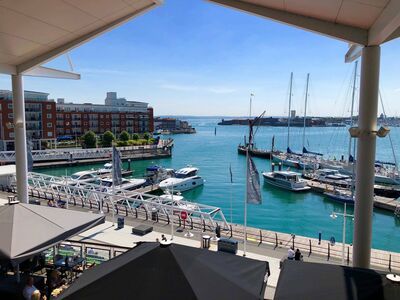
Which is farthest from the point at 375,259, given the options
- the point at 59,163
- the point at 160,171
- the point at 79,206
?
the point at 59,163

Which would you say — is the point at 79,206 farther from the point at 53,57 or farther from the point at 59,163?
the point at 59,163

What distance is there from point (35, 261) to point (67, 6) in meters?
7.05

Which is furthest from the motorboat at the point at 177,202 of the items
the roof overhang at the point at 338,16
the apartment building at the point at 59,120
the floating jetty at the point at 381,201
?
the apartment building at the point at 59,120

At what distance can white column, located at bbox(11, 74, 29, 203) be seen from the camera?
11.6m

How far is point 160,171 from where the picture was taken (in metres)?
47.3

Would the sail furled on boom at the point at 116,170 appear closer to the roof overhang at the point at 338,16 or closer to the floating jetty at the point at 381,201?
the roof overhang at the point at 338,16

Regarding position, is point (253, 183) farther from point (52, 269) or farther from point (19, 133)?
point (19, 133)

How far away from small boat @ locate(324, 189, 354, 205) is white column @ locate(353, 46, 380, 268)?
30.7 meters

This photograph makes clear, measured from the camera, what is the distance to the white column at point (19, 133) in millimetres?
11578

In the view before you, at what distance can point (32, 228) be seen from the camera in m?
7.32

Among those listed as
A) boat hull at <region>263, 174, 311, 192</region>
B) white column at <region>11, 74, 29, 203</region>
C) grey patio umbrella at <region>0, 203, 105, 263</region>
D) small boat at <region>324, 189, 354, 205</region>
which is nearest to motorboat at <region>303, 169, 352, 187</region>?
boat hull at <region>263, 174, 311, 192</region>

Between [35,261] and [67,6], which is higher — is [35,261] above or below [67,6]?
below

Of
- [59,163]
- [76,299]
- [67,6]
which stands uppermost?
[67,6]

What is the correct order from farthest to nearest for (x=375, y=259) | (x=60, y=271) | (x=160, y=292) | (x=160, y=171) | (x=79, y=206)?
(x=160, y=171), (x=79, y=206), (x=375, y=259), (x=60, y=271), (x=160, y=292)
